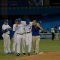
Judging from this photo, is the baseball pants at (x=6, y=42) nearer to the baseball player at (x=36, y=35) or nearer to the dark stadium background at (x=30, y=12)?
the baseball player at (x=36, y=35)

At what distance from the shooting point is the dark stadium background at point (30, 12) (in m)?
40.8

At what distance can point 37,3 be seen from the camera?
42938mm

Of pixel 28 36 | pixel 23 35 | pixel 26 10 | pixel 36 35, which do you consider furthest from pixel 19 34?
pixel 26 10

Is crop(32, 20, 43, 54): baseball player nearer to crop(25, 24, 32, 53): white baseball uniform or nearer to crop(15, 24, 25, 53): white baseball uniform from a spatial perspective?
crop(25, 24, 32, 53): white baseball uniform

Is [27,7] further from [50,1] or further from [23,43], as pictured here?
[23,43]

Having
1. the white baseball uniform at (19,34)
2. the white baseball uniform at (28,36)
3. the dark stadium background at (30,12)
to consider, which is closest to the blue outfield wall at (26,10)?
the dark stadium background at (30,12)

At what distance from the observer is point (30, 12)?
41.0 meters

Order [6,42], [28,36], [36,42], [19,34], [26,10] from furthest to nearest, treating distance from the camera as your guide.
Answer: [26,10] → [6,42] → [36,42] → [28,36] → [19,34]

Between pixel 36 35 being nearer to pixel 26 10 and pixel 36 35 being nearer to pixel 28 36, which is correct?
pixel 28 36

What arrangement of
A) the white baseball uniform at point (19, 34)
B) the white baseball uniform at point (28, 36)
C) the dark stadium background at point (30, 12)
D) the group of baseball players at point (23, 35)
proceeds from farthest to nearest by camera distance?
the dark stadium background at point (30, 12), the white baseball uniform at point (28, 36), the group of baseball players at point (23, 35), the white baseball uniform at point (19, 34)

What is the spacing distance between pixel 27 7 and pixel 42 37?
191 inches

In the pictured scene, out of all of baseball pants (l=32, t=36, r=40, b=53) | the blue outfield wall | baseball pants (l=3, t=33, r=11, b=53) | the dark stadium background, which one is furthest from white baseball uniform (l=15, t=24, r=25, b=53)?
the blue outfield wall

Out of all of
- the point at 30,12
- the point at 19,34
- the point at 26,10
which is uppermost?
the point at 26,10

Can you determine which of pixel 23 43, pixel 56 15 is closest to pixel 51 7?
pixel 56 15
